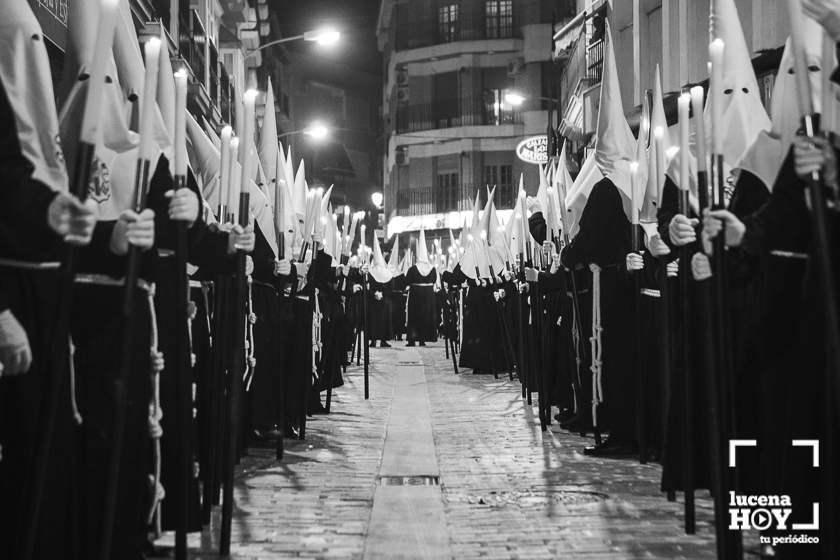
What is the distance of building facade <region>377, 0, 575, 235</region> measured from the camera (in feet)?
171

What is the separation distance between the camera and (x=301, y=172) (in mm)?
12516

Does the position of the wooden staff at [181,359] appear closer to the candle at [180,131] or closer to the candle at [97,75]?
the candle at [180,131]

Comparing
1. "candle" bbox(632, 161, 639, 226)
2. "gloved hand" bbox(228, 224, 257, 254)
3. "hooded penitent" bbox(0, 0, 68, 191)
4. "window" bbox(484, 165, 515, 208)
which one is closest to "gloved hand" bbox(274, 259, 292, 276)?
"gloved hand" bbox(228, 224, 257, 254)

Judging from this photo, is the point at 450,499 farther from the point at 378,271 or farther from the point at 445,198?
the point at 445,198

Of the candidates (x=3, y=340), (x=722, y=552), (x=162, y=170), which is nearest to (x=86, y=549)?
(x=3, y=340)

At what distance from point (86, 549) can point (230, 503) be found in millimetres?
992

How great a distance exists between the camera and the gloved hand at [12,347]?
3.98 m

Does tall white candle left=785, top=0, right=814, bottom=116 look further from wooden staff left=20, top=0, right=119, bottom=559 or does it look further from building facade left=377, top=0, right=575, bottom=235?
building facade left=377, top=0, right=575, bottom=235

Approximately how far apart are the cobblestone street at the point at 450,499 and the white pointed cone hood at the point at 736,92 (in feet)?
7.48

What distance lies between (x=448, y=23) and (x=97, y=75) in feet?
170

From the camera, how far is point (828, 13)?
166 inches

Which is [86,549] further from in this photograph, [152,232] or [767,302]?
[767,302]

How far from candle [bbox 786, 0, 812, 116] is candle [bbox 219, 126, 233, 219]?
331 centimetres
